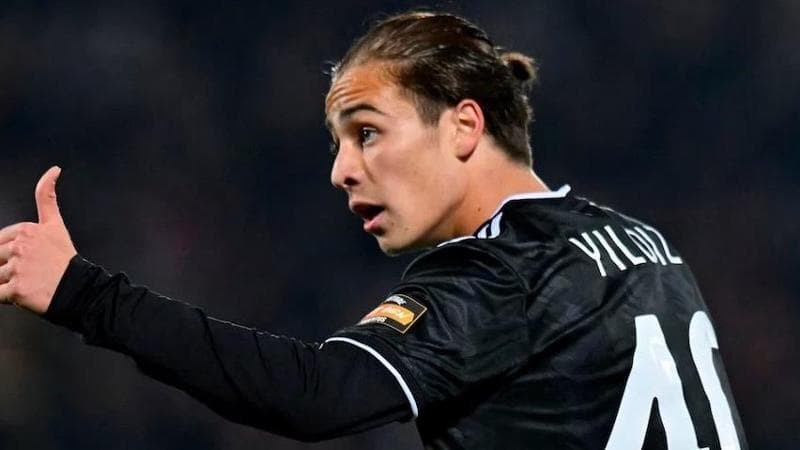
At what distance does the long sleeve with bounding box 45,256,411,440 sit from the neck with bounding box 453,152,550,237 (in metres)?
0.52

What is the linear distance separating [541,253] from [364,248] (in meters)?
4.18

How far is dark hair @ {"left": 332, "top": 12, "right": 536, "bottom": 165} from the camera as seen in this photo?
7.71ft

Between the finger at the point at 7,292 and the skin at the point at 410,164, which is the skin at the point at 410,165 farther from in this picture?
the finger at the point at 7,292

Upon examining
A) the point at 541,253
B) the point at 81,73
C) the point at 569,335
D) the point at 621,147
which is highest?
the point at 81,73

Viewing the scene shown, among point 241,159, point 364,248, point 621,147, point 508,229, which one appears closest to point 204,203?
point 241,159

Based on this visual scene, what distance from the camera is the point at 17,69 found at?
6422 millimetres

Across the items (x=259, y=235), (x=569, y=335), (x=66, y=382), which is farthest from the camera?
(x=259, y=235)

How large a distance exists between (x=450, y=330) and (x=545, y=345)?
6.7 inches

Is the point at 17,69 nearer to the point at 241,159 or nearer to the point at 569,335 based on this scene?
the point at 241,159

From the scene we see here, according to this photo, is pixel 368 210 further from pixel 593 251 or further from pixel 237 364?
pixel 237 364

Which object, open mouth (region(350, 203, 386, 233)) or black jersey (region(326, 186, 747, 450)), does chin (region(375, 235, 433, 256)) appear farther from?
black jersey (region(326, 186, 747, 450))

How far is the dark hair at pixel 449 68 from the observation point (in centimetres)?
235

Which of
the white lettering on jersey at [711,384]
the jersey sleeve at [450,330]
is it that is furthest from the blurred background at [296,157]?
the jersey sleeve at [450,330]

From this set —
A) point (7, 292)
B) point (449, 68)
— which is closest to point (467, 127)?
point (449, 68)
